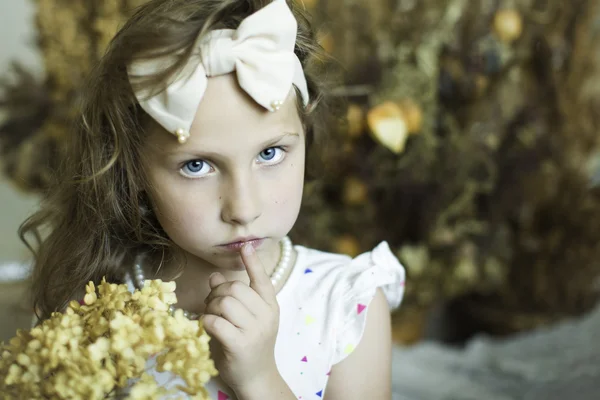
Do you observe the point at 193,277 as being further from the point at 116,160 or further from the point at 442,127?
the point at 442,127

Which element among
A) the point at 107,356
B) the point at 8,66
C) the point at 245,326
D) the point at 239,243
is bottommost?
the point at 107,356

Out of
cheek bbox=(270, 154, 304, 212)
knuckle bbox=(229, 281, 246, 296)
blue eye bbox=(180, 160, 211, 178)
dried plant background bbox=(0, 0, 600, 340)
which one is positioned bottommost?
knuckle bbox=(229, 281, 246, 296)

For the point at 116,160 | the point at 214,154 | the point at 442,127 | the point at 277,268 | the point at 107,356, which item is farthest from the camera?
the point at 442,127

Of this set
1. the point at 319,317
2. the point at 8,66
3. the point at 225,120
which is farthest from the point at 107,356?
the point at 8,66

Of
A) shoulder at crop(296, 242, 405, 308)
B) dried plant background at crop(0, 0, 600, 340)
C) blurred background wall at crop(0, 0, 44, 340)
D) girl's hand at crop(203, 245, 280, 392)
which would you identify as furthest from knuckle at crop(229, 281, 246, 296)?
blurred background wall at crop(0, 0, 44, 340)

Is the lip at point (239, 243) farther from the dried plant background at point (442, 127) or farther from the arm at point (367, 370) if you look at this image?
the dried plant background at point (442, 127)

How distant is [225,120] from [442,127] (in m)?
1.12

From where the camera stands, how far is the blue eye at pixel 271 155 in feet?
2.96

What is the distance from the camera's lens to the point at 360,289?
1.08m

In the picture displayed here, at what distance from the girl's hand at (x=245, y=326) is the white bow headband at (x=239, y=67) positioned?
0.65 feet

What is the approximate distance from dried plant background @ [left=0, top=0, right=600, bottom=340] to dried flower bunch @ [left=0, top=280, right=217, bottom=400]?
102 centimetres

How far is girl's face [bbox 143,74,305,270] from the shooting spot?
85 cm

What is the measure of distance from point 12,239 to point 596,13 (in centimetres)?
206

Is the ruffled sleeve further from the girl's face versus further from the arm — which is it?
the girl's face
